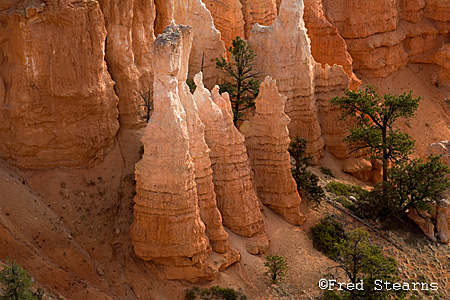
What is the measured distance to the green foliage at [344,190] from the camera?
31734mm

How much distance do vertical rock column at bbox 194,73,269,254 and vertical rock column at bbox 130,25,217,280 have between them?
94.3 inches

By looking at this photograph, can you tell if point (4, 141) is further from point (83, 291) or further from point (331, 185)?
point (331, 185)

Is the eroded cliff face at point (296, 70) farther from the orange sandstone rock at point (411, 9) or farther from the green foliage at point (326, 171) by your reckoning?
the orange sandstone rock at point (411, 9)

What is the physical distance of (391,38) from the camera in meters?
48.6

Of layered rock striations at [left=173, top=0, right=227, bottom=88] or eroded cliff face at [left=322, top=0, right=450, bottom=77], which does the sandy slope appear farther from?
eroded cliff face at [left=322, top=0, right=450, bottom=77]

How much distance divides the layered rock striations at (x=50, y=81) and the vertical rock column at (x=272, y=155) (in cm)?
666

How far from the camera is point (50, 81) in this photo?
888 inches

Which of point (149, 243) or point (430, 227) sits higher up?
point (149, 243)

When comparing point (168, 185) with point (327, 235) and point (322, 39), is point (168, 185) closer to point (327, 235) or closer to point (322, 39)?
point (327, 235)

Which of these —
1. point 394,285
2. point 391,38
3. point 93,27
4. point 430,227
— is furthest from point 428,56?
point 93,27

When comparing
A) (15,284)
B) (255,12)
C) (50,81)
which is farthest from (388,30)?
(15,284)

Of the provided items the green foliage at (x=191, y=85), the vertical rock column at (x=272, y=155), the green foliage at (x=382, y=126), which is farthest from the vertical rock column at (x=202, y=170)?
the green foliage at (x=382, y=126)

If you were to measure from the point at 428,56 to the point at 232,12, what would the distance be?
66.8ft

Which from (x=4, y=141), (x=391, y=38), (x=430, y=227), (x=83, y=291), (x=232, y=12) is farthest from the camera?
(x=391, y=38)
